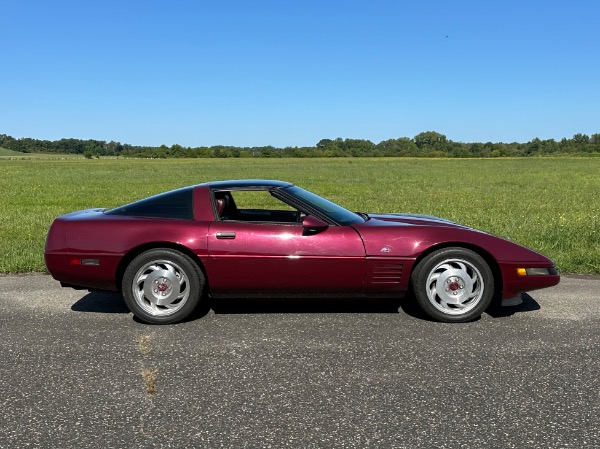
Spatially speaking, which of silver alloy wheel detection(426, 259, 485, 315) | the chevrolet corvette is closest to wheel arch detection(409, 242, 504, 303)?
the chevrolet corvette

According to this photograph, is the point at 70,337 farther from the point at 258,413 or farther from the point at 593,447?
the point at 593,447

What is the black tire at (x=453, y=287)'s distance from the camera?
4113 mm

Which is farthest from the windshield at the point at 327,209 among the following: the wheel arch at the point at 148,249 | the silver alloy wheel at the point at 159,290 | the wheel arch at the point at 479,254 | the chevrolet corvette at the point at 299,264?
the silver alloy wheel at the point at 159,290

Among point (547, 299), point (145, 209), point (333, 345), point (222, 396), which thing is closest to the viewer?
point (222, 396)

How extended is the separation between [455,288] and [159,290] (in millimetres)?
2299

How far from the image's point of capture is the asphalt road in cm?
244

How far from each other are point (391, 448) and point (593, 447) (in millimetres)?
870

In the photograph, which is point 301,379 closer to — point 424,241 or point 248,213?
point 424,241

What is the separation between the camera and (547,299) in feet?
15.8

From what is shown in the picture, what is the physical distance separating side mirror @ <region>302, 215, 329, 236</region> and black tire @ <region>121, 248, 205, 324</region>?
89 cm

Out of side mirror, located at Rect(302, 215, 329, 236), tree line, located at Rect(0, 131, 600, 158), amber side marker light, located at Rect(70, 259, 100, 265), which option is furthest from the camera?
tree line, located at Rect(0, 131, 600, 158)

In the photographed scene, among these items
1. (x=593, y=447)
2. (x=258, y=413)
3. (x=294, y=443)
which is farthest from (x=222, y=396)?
(x=593, y=447)

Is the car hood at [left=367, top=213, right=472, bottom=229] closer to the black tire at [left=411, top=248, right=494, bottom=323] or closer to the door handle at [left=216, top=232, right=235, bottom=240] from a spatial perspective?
the black tire at [left=411, top=248, right=494, bottom=323]

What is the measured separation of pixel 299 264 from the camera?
4.10 meters
